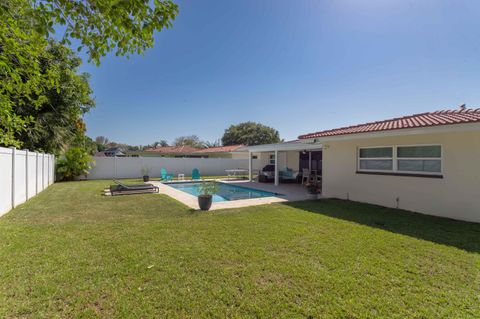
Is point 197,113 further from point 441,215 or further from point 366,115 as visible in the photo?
point 441,215

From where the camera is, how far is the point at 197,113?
27969 mm

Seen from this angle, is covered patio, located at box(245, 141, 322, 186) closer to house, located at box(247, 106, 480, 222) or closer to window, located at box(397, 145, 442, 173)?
house, located at box(247, 106, 480, 222)

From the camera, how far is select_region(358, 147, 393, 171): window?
8.91 meters

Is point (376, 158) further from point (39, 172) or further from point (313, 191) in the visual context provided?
point (39, 172)

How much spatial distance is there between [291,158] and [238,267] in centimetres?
1978

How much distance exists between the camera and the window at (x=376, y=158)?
891 centimetres

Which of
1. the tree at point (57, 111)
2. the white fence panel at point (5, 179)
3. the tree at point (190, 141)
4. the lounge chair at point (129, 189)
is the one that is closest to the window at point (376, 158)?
the lounge chair at point (129, 189)

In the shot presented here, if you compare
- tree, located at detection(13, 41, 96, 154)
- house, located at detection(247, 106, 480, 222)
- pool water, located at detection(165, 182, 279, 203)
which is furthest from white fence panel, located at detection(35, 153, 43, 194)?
house, located at detection(247, 106, 480, 222)

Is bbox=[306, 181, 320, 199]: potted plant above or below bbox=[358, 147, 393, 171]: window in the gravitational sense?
below

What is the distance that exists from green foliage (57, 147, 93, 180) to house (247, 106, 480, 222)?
17165 millimetres

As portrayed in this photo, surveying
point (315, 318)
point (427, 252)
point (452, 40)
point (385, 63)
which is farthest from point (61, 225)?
point (452, 40)

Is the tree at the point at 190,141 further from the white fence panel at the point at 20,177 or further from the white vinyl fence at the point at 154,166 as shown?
the white fence panel at the point at 20,177

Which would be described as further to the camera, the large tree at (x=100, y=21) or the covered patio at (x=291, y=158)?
the covered patio at (x=291, y=158)

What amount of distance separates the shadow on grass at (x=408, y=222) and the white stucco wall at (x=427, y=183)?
0.47m
